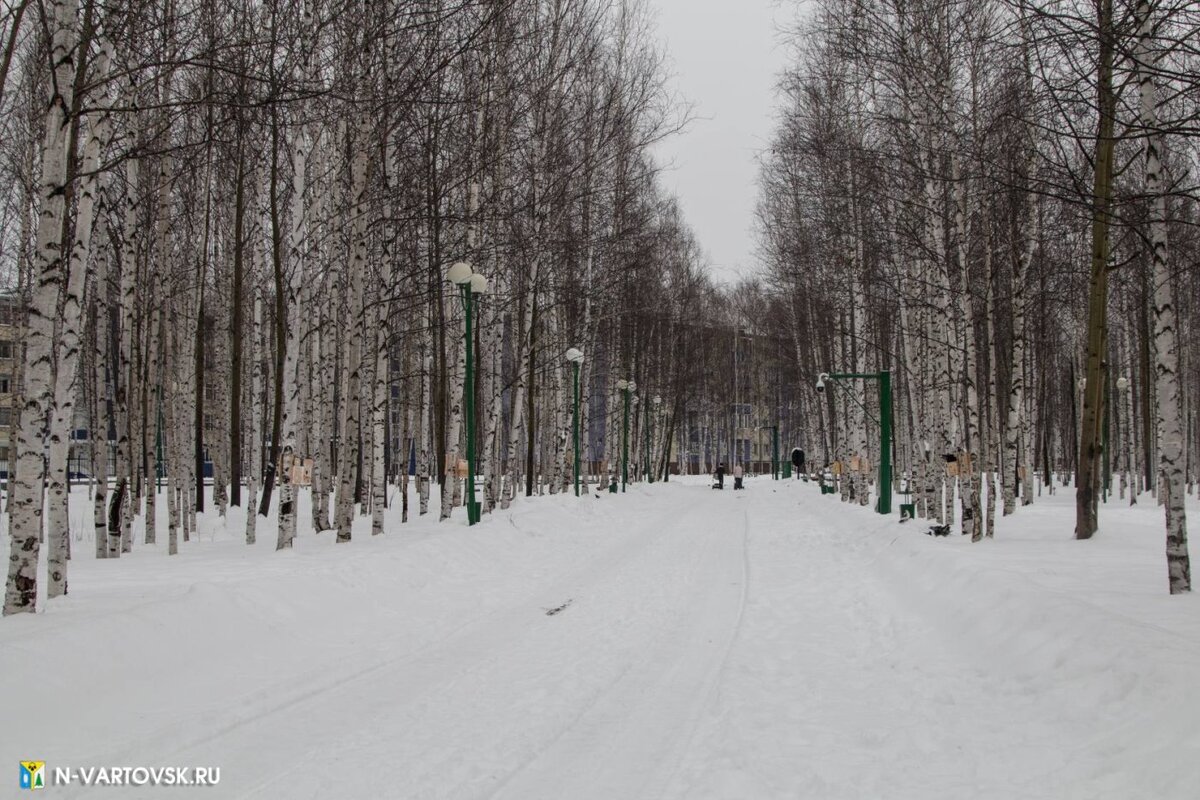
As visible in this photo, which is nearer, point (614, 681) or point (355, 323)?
point (614, 681)

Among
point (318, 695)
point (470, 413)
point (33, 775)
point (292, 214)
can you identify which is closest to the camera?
point (33, 775)

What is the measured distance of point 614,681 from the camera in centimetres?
592

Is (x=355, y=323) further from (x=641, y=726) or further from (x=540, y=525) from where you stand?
(x=641, y=726)

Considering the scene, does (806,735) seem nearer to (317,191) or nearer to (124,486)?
(124,486)

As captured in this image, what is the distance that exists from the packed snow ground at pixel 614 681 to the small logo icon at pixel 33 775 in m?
0.10

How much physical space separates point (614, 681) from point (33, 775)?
11.4 ft

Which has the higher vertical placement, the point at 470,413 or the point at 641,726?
the point at 470,413

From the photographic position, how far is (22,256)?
1892cm

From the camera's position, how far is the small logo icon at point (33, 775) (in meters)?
4.01

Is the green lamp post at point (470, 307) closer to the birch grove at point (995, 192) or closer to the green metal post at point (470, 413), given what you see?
the green metal post at point (470, 413)

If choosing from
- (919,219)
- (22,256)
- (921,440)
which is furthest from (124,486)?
(921,440)

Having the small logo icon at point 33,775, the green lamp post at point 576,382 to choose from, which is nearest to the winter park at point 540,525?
the small logo icon at point 33,775

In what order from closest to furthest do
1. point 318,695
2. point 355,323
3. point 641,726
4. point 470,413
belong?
point 641,726 < point 318,695 < point 355,323 < point 470,413

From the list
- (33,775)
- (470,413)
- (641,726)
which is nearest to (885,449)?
(470,413)
